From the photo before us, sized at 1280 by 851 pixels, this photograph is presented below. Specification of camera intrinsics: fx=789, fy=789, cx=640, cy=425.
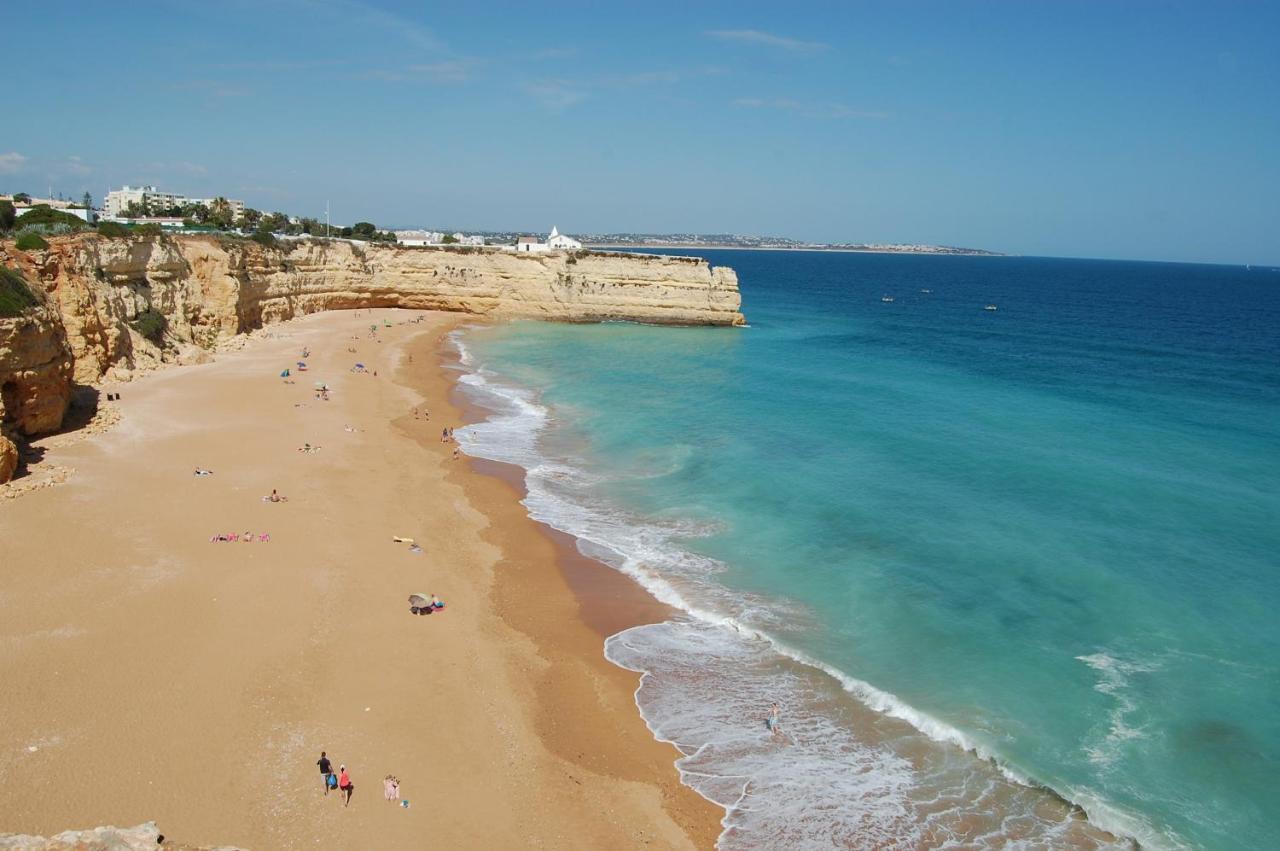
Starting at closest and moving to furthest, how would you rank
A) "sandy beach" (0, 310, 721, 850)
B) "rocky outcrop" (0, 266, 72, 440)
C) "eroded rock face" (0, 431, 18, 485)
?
"sandy beach" (0, 310, 721, 850), "eroded rock face" (0, 431, 18, 485), "rocky outcrop" (0, 266, 72, 440)

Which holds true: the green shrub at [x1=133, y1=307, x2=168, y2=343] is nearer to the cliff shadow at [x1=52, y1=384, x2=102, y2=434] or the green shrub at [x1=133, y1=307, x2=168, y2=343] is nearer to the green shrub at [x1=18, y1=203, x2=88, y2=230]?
the green shrub at [x1=18, y1=203, x2=88, y2=230]

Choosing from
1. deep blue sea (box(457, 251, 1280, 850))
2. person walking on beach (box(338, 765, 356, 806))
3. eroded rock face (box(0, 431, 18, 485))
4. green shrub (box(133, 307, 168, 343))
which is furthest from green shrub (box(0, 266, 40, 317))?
person walking on beach (box(338, 765, 356, 806))

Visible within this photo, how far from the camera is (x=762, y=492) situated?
75.7 ft

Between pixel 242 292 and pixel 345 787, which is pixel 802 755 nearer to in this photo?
pixel 345 787

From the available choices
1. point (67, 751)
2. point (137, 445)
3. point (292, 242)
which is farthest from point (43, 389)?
point (292, 242)

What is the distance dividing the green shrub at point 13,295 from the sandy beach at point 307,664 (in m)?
4.06

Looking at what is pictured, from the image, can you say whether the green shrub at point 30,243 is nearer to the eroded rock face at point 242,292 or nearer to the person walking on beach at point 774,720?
the eroded rock face at point 242,292

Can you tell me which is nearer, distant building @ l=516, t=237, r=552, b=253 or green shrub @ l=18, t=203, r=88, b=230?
green shrub @ l=18, t=203, r=88, b=230

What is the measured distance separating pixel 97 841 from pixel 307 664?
672 cm

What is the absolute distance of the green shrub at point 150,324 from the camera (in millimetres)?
34406

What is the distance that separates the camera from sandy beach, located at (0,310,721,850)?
10328 millimetres

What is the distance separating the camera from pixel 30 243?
2702cm

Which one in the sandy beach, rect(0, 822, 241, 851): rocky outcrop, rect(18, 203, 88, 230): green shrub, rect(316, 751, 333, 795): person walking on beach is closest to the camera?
rect(0, 822, 241, 851): rocky outcrop

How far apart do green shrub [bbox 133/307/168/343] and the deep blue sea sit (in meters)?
14.0
